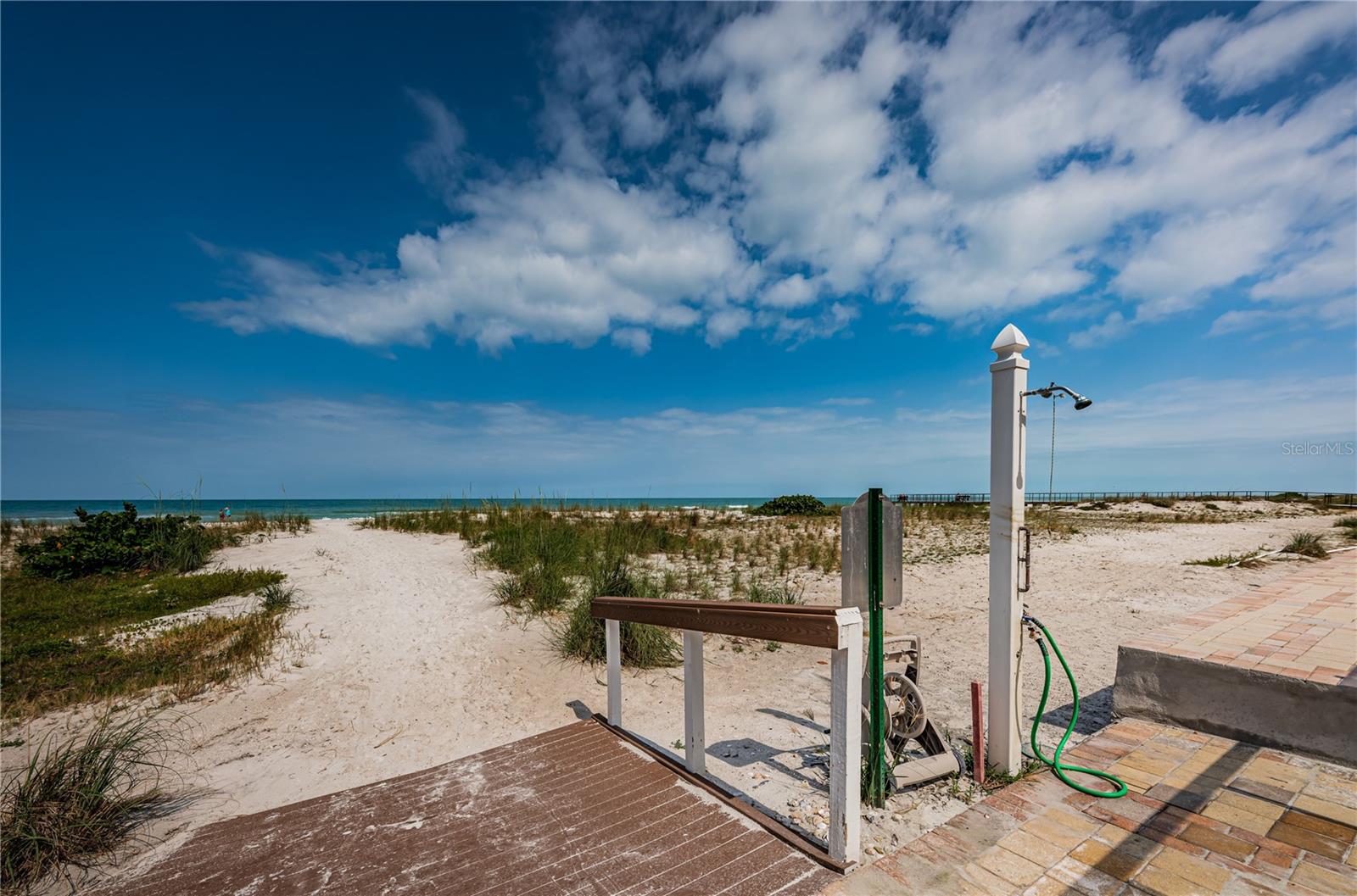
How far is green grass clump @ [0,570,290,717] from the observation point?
18.4ft

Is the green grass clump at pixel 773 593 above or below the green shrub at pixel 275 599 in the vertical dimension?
above

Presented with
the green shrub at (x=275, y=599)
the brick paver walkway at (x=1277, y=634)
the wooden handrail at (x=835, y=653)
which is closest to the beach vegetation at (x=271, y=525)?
the green shrub at (x=275, y=599)

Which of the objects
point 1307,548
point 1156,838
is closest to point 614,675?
point 1156,838

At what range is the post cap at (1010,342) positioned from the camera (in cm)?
339

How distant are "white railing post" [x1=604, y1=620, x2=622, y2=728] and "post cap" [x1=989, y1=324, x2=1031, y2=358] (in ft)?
10.7

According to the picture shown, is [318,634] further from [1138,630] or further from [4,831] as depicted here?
[1138,630]

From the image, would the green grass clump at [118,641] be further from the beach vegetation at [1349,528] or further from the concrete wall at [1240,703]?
the beach vegetation at [1349,528]

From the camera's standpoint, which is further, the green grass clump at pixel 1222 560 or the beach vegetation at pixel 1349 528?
the beach vegetation at pixel 1349 528

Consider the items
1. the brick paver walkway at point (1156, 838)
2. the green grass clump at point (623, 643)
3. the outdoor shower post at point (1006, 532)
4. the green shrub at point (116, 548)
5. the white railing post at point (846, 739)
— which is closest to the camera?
the brick paver walkway at point (1156, 838)

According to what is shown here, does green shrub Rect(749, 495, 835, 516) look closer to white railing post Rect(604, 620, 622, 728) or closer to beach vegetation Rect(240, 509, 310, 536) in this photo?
beach vegetation Rect(240, 509, 310, 536)

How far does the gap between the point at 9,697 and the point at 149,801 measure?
3183 millimetres

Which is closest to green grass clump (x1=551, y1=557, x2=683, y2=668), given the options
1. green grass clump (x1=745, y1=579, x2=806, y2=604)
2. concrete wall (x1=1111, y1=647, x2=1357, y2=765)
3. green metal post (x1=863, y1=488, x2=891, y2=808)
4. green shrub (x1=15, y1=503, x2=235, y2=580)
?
green grass clump (x1=745, y1=579, x2=806, y2=604)

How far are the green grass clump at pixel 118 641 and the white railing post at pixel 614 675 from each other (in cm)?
423

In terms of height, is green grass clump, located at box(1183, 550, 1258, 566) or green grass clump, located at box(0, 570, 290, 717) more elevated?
green grass clump, located at box(1183, 550, 1258, 566)
